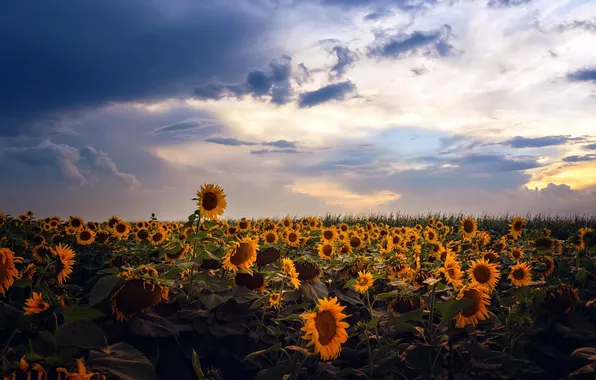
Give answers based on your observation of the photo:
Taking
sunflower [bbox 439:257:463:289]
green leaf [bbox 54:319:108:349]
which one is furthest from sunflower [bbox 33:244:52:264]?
sunflower [bbox 439:257:463:289]

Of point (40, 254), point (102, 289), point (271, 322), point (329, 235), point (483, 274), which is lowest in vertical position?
point (271, 322)

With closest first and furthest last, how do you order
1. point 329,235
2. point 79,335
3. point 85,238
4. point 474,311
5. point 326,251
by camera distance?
point 79,335, point 474,311, point 326,251, point 329,235, point 85,238

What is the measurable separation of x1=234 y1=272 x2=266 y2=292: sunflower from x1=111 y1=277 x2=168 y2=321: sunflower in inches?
54.5

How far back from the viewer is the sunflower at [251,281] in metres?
4.97

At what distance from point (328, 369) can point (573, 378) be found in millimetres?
1862

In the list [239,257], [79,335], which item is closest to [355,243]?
[239,257]

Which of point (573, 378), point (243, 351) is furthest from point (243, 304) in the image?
point (573, 378)

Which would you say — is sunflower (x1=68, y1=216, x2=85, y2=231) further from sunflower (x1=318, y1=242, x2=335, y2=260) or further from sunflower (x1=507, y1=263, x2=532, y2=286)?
sunflower (x1=507, y1=263, x2=532, y2=286)

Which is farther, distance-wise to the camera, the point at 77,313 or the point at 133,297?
the point at 133,297

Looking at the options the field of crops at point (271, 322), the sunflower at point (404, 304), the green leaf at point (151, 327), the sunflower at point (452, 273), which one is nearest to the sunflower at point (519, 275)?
the field of crops at point (271, 322)

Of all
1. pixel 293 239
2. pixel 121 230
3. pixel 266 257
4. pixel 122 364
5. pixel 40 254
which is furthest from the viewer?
pixel 121 230

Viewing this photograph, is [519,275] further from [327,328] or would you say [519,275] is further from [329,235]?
[329,235]

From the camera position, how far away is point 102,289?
3.52 meters

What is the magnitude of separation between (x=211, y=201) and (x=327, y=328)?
2671 millimetres
